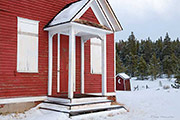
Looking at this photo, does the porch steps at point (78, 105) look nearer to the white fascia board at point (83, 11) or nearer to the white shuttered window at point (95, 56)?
the white shuttered window at point (95, 56)

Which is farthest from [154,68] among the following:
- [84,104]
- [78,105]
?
[78,105]

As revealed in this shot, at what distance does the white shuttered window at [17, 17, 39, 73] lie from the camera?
881cm

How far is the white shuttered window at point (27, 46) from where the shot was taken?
8812mm

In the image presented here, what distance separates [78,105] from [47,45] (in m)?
2.90

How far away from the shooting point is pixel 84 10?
31.4ft

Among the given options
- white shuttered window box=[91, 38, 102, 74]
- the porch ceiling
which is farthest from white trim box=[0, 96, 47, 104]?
white shuttered window box=[91, 38, 102, 74]

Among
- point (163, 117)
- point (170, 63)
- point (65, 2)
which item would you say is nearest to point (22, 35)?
point (65, 2)

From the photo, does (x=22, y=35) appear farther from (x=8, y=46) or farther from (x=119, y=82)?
(x=119, y=82)

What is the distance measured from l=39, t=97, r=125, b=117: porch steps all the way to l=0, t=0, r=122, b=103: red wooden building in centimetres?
36

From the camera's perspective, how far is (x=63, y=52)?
34.0 feet

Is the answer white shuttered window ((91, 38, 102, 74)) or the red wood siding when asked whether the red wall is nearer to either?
white shuttered window ((91, 38, 102, 74))

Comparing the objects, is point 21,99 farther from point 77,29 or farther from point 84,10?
point 84,10

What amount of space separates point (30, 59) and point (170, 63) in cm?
5059

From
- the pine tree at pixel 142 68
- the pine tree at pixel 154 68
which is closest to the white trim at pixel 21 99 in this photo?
the pine tree at pixel 154 68
